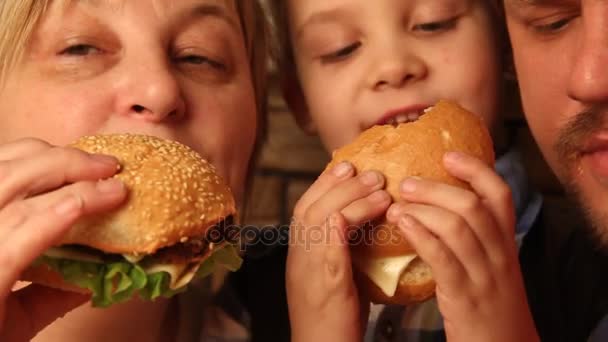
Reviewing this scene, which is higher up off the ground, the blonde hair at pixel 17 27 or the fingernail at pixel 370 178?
the blonde hair at pixel 17 27

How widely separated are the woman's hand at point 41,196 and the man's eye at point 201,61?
57 cm

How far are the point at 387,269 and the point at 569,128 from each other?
65 cm

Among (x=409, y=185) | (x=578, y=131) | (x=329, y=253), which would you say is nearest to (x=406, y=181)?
(x=409, y=185)

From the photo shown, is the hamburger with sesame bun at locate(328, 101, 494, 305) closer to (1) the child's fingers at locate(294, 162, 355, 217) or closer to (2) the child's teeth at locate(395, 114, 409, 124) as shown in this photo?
(1) the child's fingers at locate(294, 162, 355, 217)

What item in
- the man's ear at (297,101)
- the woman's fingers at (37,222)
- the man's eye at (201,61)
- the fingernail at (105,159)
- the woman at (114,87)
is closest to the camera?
the woman's fingers at (37,222)

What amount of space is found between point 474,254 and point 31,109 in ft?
3.66

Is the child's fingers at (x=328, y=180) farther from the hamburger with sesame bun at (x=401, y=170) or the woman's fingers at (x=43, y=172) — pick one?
the woman's fingers at (x=43, y=172)

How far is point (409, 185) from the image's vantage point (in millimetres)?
1287

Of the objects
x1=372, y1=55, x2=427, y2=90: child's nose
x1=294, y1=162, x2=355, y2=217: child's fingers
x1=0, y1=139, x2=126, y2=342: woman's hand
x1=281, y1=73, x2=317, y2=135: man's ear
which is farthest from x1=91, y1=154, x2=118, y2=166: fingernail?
x1=281, y1=73, x2=317, y2=135: man's ear

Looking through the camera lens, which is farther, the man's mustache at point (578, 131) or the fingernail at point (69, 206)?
the man's mustache at point (578, 131)

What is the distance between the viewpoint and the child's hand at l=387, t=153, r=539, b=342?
4.09ft

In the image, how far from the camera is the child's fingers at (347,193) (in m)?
1.32

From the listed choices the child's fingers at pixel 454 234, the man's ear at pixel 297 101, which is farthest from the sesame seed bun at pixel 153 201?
the man's ear at pixel 297 101

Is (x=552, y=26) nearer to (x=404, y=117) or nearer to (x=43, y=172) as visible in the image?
(x=404, y=117)
